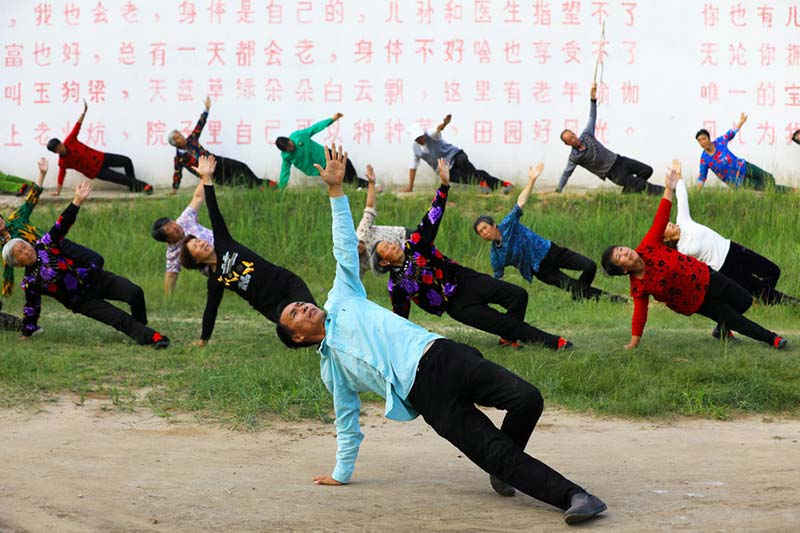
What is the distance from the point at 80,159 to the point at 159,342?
8358mm

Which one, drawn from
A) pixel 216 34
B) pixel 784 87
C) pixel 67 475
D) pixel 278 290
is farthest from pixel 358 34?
pixel 67 475

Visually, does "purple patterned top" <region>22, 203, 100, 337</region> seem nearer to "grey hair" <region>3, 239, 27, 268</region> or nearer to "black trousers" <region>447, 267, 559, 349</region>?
"grey hair" <region>3, 239, 27, 268</region>

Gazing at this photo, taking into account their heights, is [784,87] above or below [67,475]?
above

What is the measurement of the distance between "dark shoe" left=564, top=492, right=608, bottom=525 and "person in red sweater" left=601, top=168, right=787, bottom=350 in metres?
3.70

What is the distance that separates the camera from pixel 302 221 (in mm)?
16188

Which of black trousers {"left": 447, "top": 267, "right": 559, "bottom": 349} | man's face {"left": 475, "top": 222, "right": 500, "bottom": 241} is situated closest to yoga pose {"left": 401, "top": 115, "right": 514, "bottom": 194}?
man's face {"left": 475, "top": 222, "right": 500, "bottom": 241}

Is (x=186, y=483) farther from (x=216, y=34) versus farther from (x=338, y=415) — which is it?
(x=216, y=34)

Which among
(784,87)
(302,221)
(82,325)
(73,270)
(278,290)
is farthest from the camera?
(784,87)

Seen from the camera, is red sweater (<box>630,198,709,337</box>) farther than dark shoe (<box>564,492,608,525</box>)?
Yes

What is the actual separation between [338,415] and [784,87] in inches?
558

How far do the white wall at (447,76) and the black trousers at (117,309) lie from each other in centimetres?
797

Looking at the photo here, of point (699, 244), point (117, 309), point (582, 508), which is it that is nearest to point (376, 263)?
point (117, 309)

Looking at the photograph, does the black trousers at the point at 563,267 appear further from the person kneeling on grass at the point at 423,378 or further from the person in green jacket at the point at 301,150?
the person kneeling on grass at the point at 423,378

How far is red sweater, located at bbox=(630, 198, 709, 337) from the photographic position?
28.5 feet
